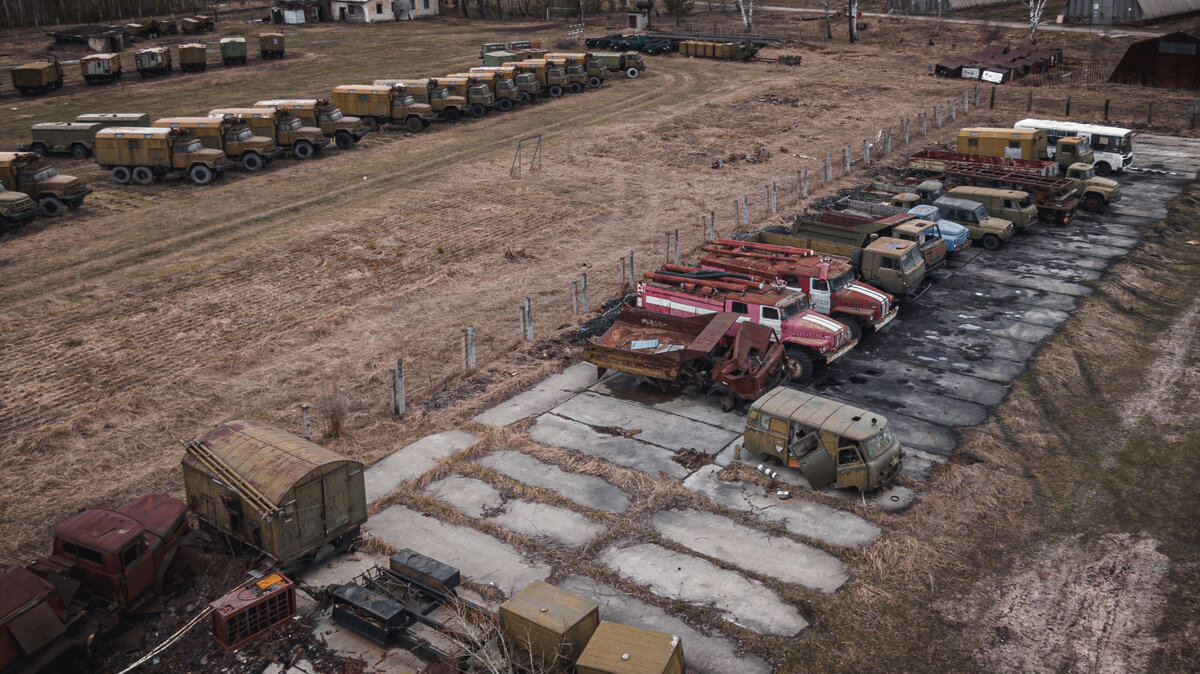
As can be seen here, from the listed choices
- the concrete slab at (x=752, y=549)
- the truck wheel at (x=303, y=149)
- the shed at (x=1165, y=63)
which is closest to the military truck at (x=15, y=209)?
the truck wheel at (x=303, y=149)

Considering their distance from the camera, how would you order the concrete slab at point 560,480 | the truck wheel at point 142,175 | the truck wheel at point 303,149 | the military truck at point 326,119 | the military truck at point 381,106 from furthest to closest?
the military truck at point 381,106, the military truck at point 326,119, the truck wheel at point 303,149, the truck wheel at point 142,175, the concrete slab at point 560,480

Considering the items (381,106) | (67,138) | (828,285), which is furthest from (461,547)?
(67,138)

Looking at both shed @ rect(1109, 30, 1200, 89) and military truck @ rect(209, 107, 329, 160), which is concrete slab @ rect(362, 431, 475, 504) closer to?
military truck @ rect(209, 107, 329, 160)

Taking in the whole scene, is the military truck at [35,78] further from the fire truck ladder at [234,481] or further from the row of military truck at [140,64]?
the fire truck ladder at [234,481]

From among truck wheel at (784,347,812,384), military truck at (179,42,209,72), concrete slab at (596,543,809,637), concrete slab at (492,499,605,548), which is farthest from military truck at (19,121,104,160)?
concrete slab at (596,543,809,637)

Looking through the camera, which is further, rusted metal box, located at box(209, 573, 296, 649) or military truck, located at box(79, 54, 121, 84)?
military truck, located at box(79, 54, 121, 84)
